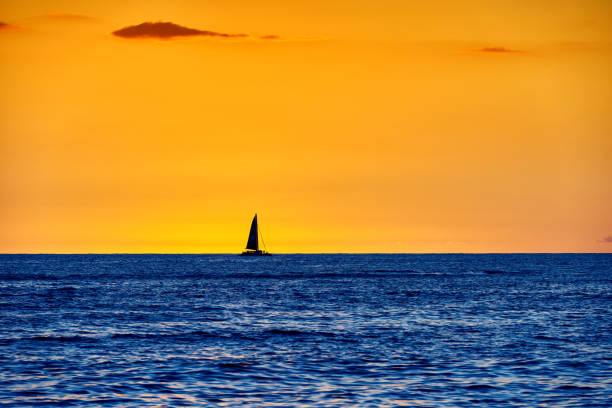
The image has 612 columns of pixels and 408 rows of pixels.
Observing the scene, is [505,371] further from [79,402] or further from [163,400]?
[79,402]

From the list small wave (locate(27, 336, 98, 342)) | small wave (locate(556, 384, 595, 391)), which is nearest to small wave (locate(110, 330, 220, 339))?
small wave (locate(27, 336, 98, 342))

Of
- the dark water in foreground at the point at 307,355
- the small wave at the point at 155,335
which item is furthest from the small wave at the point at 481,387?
the small wave at the point at 155,335

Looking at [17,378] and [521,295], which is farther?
[521,295]

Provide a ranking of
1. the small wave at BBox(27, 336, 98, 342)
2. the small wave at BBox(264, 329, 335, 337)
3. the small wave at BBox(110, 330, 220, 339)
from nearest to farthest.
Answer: the small wave at BBox(27, 336, 98, 342) < the small wave at BBox(110, 330, 220, 339) < the small wave at BBox(264, 329, 335, 337)

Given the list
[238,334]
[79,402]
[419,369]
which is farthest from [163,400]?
[238,334]

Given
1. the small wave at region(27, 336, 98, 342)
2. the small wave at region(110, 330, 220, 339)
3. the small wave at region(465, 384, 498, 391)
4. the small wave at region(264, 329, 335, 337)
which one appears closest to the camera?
the small wave at region(465, 384, 498, 391)

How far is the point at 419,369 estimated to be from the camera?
36.3 m

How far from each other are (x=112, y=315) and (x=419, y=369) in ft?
114

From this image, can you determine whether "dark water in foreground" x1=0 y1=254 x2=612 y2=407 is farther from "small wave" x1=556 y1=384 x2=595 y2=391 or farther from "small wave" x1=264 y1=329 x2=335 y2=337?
"small wave" x1=264 y1=329 x2=335 y2=337

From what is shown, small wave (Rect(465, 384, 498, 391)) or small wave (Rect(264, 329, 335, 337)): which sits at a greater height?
small wave (Rect(264, 329, 335, 337))

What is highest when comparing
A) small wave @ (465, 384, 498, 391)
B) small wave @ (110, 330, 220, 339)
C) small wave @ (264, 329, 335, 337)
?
small wave @ (264, 329, 335, 337)

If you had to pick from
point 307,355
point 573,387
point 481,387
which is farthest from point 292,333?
point 573,387

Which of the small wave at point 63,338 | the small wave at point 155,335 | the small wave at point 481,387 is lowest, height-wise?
the small wave at point 481,387

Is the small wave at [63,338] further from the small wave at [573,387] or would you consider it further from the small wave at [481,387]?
the small wave at [573,387]
